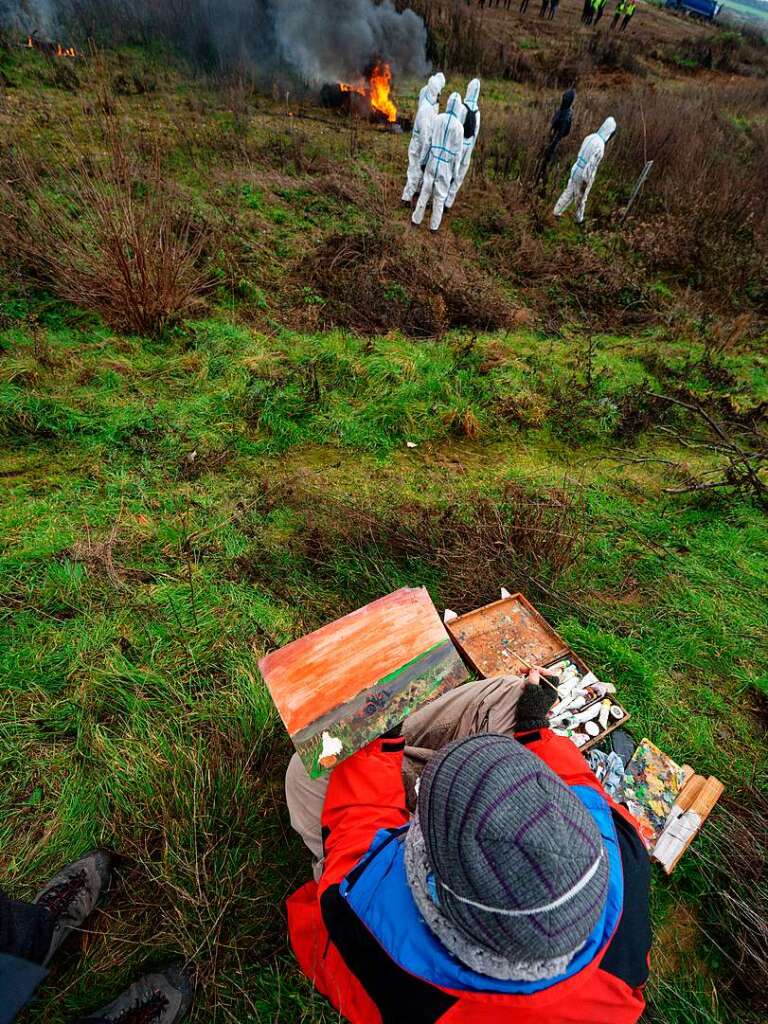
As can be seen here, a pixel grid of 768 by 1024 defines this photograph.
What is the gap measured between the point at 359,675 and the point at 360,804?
46 centimetres

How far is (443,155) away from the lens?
6.45m

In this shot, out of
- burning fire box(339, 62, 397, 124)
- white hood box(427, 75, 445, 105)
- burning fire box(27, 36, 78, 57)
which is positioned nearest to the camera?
white hood box(427, 75, 445, 105)

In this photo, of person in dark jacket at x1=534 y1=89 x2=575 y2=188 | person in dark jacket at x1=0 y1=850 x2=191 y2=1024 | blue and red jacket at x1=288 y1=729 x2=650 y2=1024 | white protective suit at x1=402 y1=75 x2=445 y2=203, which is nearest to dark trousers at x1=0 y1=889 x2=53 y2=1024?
person in dark jacket at x1=0 y1=850 x2=191 y2=1024

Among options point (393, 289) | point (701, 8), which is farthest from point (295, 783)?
point (701, 8)

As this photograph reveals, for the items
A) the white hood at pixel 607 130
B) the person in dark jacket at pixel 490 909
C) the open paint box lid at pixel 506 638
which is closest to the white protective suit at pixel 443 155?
the white hood at pixel 607 130

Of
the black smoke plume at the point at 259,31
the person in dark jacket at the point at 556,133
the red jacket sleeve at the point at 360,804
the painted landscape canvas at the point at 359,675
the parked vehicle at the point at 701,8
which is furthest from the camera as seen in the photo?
the parked vehicle at the point at 701,8

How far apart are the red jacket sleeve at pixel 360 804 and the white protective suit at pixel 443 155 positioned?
7311 millimetres

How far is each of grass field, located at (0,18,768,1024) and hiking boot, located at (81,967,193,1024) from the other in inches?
2.9

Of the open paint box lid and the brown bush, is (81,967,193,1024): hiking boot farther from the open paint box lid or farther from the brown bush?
the brown bush

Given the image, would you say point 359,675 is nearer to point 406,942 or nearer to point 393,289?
point 406,942

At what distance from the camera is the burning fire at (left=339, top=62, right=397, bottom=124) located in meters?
10.0

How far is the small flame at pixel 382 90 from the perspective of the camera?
1005 centimetres

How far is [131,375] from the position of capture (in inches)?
162

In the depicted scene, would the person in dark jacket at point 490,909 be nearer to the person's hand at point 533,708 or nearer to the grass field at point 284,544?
the person's hand at point 533,708
